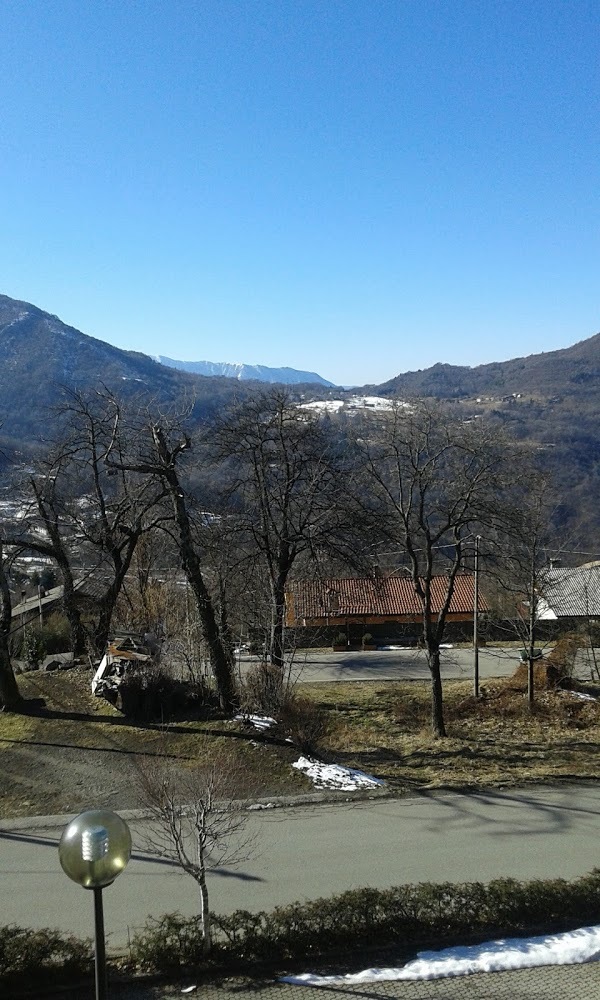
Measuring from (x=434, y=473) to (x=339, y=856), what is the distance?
25.6 feet

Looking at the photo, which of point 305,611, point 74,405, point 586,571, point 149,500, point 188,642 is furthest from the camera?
point 586,571

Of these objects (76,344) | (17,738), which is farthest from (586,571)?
(76,344)

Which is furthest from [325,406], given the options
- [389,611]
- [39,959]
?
[39,959]

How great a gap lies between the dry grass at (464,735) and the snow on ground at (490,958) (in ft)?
14.4

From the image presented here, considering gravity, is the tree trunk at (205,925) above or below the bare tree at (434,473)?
below

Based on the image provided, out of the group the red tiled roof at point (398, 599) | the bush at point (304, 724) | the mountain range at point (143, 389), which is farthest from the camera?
the mountain range at point (143, 389)

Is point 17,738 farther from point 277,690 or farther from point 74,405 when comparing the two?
point 74,405

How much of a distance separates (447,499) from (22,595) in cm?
3072

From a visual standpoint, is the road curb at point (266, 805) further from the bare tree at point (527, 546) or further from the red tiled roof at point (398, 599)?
the red tiled roof at point (398, 599)

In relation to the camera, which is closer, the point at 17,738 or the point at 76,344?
the point at 17,738

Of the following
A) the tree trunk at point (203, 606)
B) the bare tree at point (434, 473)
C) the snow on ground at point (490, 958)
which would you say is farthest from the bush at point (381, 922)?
the bare tree at point (434, 473)

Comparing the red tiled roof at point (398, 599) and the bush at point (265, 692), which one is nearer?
the bush at point (265, 692)

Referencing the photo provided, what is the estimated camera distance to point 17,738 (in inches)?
546

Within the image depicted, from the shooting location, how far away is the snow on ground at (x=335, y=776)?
11.1 meters
